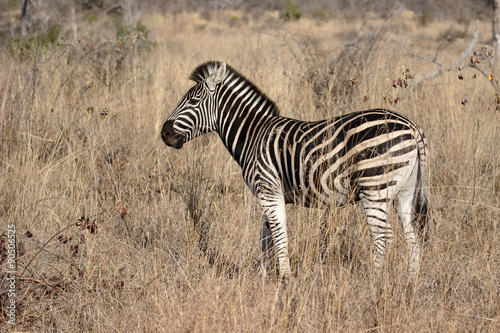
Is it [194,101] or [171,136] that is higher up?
[194,101]

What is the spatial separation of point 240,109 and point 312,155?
2.83 ft

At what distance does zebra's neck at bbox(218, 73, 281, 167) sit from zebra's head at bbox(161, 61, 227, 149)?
0.26 ft

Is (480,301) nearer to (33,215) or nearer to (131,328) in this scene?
(131,328)

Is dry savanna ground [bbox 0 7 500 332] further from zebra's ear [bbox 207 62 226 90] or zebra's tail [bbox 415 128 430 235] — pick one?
zebra's ear [bbox 207 62 226 90]

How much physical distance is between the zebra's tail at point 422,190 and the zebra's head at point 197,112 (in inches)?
63.9

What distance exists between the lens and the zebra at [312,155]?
3.43 m

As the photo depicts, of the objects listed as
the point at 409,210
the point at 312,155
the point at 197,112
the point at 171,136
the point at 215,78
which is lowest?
the point at 409,210

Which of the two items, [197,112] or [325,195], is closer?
[325,195]

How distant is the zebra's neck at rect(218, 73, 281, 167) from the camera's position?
420cm

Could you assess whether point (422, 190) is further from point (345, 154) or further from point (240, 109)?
point (240, 109)

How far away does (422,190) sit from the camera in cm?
370

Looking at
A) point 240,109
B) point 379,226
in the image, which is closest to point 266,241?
point 379,226

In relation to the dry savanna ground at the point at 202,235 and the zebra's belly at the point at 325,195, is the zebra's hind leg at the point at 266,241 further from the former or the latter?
the zebra's belly at the point at 325,195

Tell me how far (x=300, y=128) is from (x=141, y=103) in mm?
3787
